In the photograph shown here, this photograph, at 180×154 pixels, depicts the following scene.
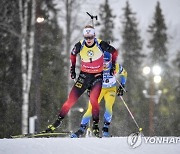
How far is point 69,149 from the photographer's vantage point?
5.57 m

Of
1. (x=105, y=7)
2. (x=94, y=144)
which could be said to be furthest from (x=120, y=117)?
(x=94, y=144)

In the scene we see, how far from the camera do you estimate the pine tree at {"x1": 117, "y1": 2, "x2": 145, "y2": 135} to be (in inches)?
1502

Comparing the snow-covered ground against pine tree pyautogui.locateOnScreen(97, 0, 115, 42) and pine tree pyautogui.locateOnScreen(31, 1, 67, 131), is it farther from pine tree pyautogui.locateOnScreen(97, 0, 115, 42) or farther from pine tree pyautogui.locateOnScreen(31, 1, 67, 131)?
pine tree pyautogui.locateOnScreen(97, 0, 115, 42)

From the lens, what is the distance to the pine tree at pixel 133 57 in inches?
1502

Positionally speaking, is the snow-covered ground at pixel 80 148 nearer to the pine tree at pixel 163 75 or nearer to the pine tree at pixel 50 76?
the pine tree at pixel 50 76

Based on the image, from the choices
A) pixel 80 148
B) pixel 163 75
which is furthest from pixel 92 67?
pixel 163 75

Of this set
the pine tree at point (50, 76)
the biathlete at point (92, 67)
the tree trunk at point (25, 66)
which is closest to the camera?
the biathlete at point (92, 67)

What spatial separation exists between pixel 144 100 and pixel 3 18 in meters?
22.2

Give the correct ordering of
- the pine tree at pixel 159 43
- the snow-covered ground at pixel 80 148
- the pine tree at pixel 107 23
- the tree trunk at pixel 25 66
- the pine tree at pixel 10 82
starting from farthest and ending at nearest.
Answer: the pine tree at pixel 159 43
the pine tree at pixel 107 23
the pine tree at pixel 10 82
the tree trunk at pixel 25 66
the snow-covered ground at pixel 80 148

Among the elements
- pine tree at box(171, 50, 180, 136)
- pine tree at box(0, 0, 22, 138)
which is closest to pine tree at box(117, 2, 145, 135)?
pine tree at box(171, 50, 180, 136)

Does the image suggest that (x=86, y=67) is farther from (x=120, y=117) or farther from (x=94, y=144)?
(x=120, y=117)

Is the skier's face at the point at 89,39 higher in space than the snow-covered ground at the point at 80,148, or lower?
higher

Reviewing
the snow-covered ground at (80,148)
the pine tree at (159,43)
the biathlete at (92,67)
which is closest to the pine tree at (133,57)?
the pine tree at (159,43)

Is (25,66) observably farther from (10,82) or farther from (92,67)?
(92,67)
